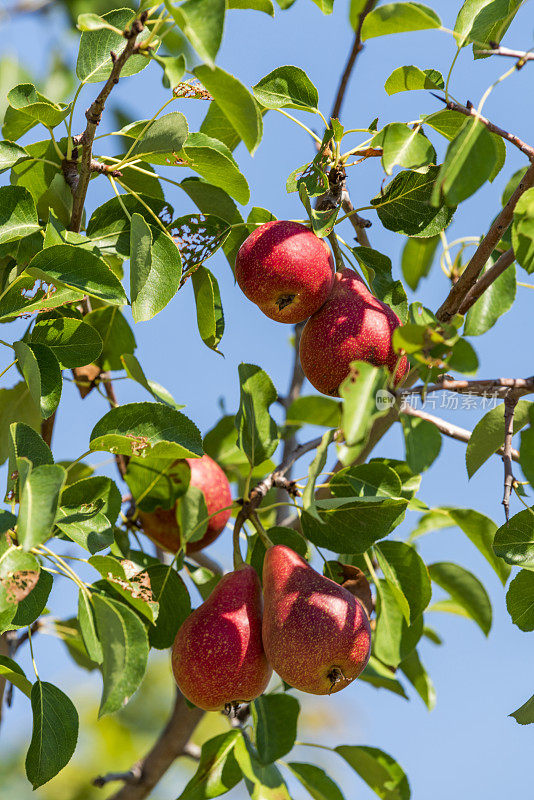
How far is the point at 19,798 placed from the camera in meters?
3.76

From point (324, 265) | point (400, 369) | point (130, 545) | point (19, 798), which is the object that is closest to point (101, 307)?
point (130, 545)

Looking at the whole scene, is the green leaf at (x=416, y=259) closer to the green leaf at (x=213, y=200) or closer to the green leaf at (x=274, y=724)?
the green leaf at (x=213, y=200)

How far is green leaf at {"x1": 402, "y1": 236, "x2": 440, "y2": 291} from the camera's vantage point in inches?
72.7

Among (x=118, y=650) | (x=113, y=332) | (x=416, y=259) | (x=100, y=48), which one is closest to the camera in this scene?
(x=118, y=650)

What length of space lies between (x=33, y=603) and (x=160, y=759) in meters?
0.86

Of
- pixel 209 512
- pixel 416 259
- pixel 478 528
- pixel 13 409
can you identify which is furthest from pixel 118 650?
pixel 416 259

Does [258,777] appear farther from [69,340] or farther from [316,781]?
[69,340]

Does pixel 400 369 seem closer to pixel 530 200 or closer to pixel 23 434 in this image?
pixel 530 200

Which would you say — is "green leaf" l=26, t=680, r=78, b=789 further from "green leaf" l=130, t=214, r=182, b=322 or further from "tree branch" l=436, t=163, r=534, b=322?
"tree branch" l=436, t=163, r=534, b=322

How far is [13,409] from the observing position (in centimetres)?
143

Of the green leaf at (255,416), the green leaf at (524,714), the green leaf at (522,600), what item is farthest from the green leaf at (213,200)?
the green leaf at (524,714)

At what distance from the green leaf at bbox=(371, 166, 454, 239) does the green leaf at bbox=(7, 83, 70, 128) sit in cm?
47

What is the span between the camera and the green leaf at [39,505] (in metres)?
0.78

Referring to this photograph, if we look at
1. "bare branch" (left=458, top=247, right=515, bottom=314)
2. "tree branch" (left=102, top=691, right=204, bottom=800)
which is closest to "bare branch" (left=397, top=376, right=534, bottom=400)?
"bare branch" (left=458, top=247, right=515, bottom=314)
